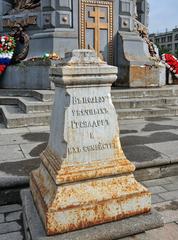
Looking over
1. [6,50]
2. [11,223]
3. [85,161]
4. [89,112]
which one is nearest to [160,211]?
[85,161]

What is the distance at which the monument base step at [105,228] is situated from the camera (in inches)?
104

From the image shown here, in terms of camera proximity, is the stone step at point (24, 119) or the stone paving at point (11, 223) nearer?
the stone paving at point (11, 223)

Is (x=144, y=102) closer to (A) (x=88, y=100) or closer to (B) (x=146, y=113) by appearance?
(B) (x=146, y=113)

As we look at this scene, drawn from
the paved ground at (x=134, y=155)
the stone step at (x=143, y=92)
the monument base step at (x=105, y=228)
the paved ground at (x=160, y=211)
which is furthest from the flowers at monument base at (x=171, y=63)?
the monument base step at (x=105, y=228)

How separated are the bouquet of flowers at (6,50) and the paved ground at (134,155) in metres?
3.78

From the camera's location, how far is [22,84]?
31.5 feet

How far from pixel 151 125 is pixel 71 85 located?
4601mm

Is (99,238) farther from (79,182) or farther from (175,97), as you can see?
(175,97)

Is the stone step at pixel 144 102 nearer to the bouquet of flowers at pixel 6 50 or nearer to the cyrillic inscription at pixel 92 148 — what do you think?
the bouquet of flowers at pixel 6 50

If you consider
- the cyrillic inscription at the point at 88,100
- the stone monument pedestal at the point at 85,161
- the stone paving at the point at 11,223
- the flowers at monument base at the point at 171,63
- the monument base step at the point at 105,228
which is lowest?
the stone paving at the point at 11,223

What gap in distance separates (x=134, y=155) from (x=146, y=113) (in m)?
3.54

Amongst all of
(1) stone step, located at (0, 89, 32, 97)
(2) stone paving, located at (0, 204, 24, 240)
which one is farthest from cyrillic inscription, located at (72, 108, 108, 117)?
(1) stone step, located at (0, 89, 32, 97)

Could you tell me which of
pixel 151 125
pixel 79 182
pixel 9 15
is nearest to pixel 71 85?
pixel 79 182

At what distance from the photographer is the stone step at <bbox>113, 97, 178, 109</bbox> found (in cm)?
817
